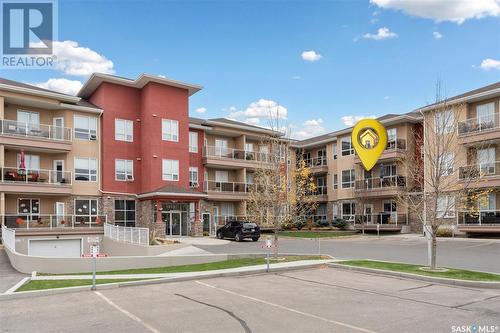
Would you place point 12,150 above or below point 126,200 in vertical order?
above

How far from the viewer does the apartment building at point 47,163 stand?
31.8 meters

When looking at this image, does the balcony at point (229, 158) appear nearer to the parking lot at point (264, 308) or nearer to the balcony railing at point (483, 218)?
the balcony railing at point (483, 218)

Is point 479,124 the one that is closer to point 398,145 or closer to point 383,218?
point 398,145

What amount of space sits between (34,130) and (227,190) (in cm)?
1825

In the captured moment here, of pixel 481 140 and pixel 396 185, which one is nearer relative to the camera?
pixel 481 140

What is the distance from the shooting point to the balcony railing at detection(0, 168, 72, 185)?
104 ft

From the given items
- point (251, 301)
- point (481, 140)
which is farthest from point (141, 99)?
point (251, 301)

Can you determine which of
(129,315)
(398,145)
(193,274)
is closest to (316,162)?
(398,145)

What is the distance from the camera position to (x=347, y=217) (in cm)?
4784

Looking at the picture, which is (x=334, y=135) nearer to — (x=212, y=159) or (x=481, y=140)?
(x=212, y=159)

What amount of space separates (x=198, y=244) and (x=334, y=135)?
24.5 m

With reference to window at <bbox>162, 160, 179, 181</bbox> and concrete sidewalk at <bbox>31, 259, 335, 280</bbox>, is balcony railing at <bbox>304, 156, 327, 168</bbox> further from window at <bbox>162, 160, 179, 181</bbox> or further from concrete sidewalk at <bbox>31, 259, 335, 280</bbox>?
concrete sidewalk at <bbox>31, 259, 335, 280</bbox>

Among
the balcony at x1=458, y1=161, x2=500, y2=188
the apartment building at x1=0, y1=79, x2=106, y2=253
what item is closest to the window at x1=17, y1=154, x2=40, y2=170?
the apartment building at x1=0, y1=79, x2=106, y2=253

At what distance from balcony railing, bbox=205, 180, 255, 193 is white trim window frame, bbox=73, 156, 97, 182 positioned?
35.0 ft
